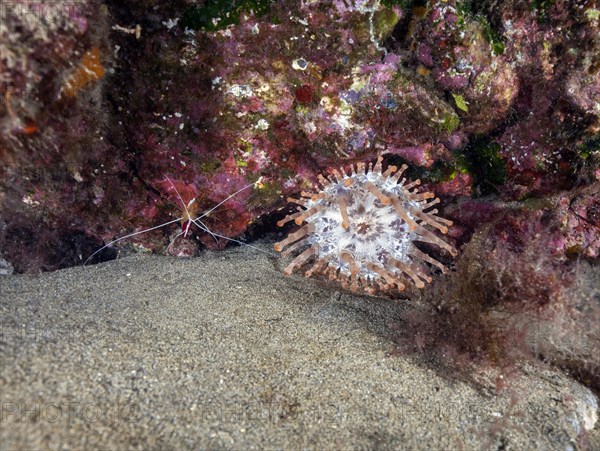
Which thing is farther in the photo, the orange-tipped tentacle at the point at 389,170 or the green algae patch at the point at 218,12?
the orange-tipped tentacle at the point at 389,170

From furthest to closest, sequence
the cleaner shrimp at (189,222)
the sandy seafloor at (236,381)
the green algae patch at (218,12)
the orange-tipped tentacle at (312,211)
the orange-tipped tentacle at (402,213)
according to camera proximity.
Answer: the cleaner shrimp at (189,222), the orange-tipped tentacle at (312,211), the orange-tipped tentacle at (402,213), the green algae patch at (218,12), the sandy seafloor at (236,381)

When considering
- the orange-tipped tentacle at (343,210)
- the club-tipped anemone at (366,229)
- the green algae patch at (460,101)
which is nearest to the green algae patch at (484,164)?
the green algae patch at (460,101)

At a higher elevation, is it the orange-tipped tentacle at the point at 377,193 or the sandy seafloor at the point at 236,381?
the orange-tipped tentacle at the point at 377,193

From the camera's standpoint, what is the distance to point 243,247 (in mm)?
4953

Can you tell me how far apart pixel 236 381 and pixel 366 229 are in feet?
5.72

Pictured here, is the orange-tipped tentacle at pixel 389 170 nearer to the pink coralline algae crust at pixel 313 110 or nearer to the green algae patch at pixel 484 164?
the pink coralline algae crust at pixel 313 110

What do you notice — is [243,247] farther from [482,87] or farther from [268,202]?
[482,87]

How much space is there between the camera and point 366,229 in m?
3.77

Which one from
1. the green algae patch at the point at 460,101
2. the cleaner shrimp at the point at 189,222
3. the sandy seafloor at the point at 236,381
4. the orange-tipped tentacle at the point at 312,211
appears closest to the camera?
the sandy seafloor at the point at 236,381

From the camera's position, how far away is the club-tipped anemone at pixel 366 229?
12.2 feet

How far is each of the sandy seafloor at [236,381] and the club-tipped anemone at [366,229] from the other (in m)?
0.43

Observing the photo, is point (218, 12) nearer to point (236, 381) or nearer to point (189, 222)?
point (189, 222)

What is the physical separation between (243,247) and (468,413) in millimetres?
2964

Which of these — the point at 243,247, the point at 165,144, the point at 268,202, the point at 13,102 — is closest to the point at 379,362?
the point at 268,202
